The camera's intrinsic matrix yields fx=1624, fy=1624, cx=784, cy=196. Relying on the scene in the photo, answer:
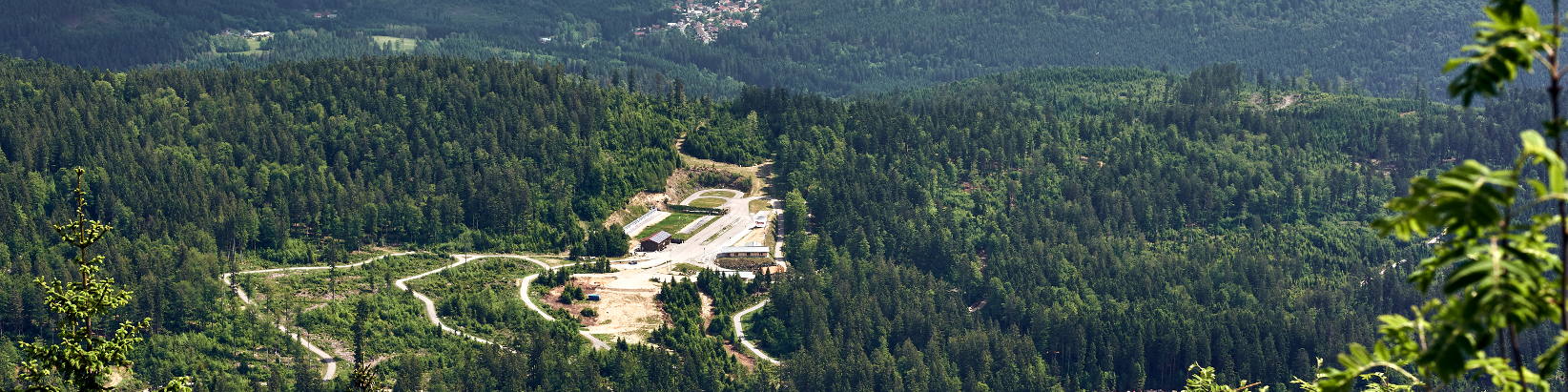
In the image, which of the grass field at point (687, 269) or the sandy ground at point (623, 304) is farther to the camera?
the grass field at point (687, 269)

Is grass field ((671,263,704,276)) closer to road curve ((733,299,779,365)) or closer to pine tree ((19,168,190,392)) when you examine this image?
road curve ((733,299,779,365))

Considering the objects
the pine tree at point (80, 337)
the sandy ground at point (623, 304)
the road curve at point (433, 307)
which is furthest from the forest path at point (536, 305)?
the pine tree at point (80, 337)

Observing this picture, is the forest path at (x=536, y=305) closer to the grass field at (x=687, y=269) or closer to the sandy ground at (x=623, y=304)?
the sandy ground at (x=623, y=304)

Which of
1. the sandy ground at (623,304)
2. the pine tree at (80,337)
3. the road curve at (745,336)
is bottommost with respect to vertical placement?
the road curve at (745,336)

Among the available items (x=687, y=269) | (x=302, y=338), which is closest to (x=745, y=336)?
(x=687, y=269)

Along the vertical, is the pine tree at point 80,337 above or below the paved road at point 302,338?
above

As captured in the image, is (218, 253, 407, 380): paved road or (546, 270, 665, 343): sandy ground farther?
(546, 270, 665, 343): sandy ground

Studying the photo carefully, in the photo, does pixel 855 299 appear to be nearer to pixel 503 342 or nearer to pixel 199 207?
pixel 503 342

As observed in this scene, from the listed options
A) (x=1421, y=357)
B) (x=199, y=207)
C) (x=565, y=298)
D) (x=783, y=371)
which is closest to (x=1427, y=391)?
(x=1421, y=357)

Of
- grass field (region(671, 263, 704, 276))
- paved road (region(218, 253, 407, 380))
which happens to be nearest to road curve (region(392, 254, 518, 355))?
paved road (region(218, 253, 407, 380))

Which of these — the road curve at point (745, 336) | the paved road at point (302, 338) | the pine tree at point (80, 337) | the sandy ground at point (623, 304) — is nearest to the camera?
the pine tree at point (80, 337)

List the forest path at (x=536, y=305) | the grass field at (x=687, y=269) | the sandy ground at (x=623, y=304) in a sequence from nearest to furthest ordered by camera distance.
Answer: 1. the forest path at (x=536, y=305)
2. the sandy ground at (x=623, y=304)
3. the grass field at (x=687, y=269)
